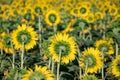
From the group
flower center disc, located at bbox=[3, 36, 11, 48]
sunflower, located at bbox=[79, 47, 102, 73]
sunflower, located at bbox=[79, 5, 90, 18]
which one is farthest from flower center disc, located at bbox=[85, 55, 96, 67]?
sunflower, located at bbox=[79, 5, 90, 18]

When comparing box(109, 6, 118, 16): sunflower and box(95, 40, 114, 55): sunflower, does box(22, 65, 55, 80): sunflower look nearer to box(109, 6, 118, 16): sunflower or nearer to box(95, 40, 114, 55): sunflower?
box(95, 40, 114, 55): sunflower

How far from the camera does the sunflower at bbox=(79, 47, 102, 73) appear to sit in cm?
455

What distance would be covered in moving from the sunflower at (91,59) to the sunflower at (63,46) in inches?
6.2

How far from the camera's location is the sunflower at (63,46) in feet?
14.6

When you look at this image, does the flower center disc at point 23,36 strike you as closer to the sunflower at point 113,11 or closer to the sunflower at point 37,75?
the sunflower at point 37,75

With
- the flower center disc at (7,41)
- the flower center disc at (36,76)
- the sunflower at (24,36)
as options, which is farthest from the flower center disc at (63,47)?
the flower center disc at (7,41)

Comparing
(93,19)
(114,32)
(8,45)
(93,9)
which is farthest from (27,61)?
(93,9)

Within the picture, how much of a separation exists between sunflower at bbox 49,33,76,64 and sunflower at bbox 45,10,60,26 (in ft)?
10.7

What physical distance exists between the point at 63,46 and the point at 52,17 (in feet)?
11.5

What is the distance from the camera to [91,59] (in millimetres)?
4586

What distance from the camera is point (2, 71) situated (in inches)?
200

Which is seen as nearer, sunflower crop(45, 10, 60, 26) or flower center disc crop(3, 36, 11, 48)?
flower center disc crop(3, 36, 11, 48)

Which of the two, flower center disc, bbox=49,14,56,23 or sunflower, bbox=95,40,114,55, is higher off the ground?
flower center disc, bbox=49,14,56,23

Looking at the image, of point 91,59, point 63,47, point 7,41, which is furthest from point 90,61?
point 7,41
